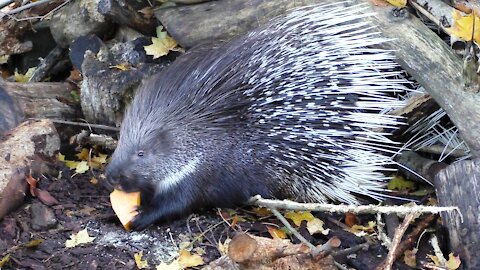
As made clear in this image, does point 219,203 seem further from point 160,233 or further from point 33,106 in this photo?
point 33,106

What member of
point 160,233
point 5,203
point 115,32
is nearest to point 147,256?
point 160,233

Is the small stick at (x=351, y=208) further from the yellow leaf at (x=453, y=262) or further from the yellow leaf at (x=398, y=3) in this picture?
the yellow leaf at (x=398, y=3)

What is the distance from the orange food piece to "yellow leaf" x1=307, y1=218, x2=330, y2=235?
2.25 ft

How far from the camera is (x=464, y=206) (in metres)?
2.38

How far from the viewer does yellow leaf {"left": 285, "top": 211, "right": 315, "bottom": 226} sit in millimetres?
2682

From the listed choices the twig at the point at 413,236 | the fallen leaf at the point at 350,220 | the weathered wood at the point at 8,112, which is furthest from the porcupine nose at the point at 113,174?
the twig at the point at 413,236

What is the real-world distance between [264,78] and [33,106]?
1.20 m

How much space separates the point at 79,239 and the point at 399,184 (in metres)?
1.40

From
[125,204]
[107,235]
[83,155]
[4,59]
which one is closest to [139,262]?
[107,235]

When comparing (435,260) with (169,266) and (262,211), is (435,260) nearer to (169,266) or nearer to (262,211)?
(262,211)

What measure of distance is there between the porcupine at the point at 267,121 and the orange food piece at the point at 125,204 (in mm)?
28

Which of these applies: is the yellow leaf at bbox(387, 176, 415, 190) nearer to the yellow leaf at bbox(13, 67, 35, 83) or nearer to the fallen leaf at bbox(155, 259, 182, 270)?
the fallen leaf at bbox(155, 259, 182, 270)

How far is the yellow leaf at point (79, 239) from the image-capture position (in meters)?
2.50

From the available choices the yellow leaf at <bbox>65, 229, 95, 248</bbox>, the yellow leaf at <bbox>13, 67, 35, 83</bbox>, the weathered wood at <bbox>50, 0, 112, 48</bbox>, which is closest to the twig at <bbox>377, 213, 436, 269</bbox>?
the yellow leaf at <bbox>65, 229, 95, 248</bbox>
